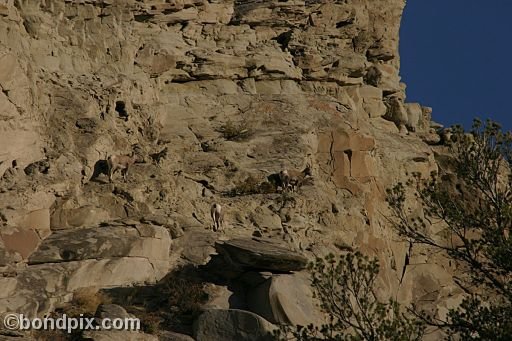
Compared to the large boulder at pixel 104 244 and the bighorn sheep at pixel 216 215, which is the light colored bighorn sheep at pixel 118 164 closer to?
the large boulder at pixel 104 244

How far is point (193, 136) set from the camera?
1157 inches

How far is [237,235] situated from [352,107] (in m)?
9.21

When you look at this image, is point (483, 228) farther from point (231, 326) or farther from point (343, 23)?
point (343, 23)

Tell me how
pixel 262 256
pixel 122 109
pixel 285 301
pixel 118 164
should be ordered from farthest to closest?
pixel 122 109
pixel 118 164
pixel 262 256
pixel 285 301

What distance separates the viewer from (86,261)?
2239 cm

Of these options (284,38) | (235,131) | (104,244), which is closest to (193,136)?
(235,131)

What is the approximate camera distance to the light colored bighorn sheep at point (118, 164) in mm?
25156

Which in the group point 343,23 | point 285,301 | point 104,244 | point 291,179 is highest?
point 343,23

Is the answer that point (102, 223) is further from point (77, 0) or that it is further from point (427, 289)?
point (427, 289)

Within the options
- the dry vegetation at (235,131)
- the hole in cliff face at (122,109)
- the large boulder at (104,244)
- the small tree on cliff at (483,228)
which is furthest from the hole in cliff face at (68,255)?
the dry vegetation at (235,131)

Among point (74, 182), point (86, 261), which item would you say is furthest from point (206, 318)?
point (74, 182)

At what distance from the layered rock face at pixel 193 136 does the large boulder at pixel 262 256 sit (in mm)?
111

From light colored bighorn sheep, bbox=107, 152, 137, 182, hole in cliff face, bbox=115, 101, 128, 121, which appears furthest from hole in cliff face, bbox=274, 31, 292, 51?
light colored bighorn sheep, bbox=107, 152, 137, 182

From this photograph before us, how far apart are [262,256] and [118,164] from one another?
5.32 metres
